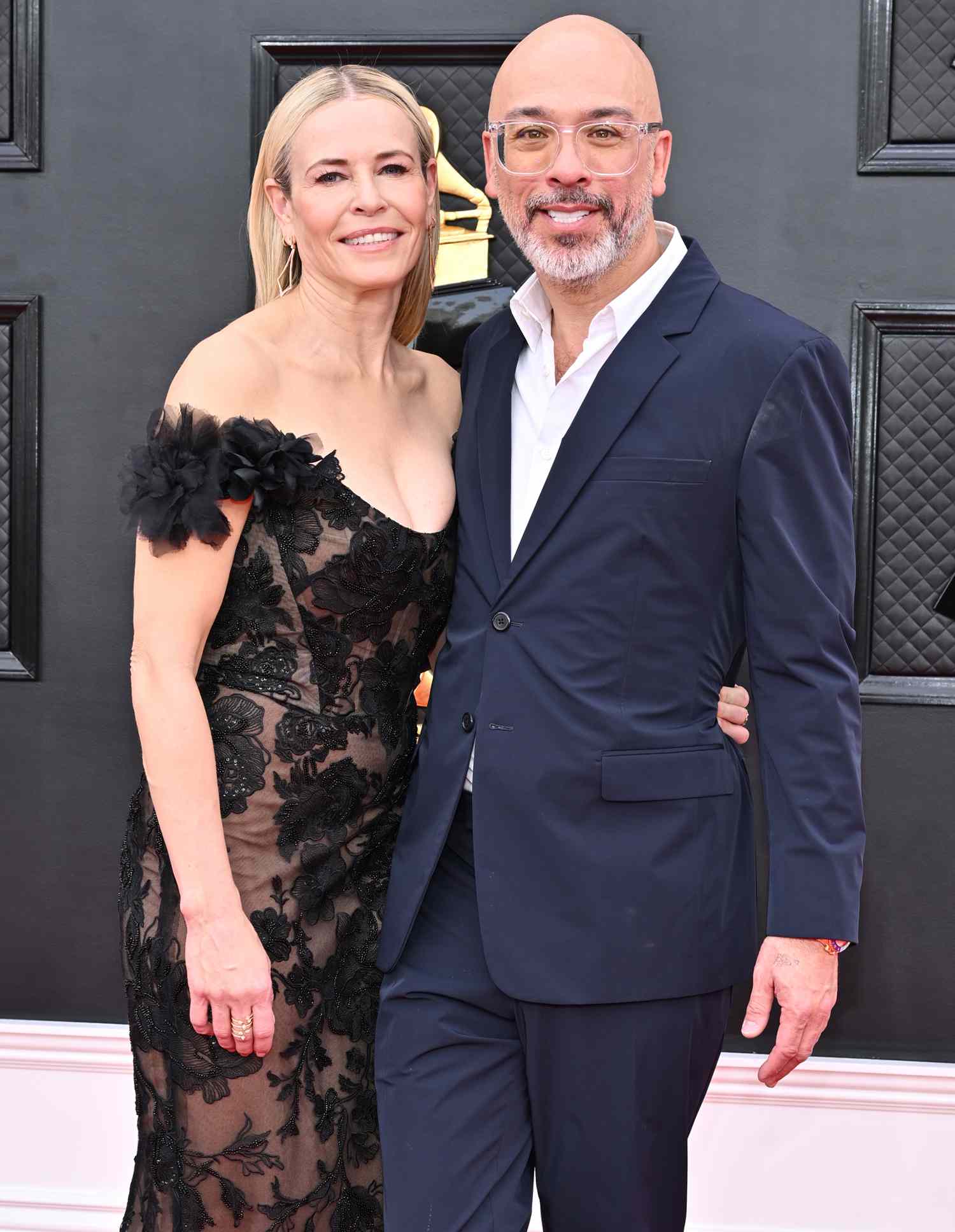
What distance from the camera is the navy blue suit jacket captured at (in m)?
1.69

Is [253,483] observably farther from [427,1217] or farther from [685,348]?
[427,1217]

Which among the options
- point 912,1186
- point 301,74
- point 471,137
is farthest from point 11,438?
point 912,1186

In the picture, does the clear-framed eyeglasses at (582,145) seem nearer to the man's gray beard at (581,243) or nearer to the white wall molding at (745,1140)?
the man's gray beard at (581,243)

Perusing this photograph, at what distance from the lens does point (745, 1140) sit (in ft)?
9.34

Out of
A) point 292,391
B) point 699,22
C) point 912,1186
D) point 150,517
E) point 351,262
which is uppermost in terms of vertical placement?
point 699,22

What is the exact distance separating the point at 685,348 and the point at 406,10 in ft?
4.29

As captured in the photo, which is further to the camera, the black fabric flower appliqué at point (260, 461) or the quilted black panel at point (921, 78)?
the quilted black panel at point (921, 78)

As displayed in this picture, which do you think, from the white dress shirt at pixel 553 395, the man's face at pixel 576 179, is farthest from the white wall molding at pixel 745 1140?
the man's face at pixel 576 179

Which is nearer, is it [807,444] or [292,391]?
[807,444]

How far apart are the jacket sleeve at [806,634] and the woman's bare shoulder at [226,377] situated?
675 mm

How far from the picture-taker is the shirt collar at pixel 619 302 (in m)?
1.83

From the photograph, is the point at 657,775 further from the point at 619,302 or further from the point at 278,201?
the point at 278,201

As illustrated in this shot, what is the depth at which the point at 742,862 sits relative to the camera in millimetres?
1816

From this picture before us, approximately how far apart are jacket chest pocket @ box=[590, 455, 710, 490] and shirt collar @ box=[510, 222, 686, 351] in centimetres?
21
